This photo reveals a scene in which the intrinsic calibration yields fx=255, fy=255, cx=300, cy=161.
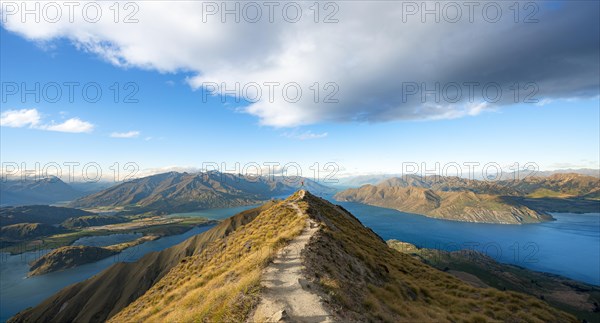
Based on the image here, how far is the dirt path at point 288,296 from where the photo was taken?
596 inches

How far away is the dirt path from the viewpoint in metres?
15.1

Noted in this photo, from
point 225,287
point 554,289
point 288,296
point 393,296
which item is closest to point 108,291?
point 225,287

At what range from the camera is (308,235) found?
3294 cm

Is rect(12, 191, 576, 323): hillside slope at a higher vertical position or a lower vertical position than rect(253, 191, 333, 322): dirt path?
lower

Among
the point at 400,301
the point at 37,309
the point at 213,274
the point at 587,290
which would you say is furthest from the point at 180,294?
the point at 587,290

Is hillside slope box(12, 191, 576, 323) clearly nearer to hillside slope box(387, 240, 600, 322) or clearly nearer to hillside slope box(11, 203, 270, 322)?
hillside slope box(11, 203, 270, 322)

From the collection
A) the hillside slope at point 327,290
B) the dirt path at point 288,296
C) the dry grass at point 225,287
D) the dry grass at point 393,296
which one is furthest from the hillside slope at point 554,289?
the dirt path at point 288,296

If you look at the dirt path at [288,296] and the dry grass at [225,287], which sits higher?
the dirt path at [288,296]

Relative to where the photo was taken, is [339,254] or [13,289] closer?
[339,254]

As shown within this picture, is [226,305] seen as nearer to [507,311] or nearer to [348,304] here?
[348,304]

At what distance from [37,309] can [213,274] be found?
137m

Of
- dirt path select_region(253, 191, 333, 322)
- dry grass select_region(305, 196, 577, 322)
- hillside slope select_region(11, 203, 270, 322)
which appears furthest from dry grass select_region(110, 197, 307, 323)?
hillside slope select_region(11, 203, 270, 322)

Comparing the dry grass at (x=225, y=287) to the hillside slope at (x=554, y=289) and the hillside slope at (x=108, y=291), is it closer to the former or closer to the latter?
the hillside slope at (x=108, y=291)

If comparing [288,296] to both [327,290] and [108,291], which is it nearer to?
[327,290]
